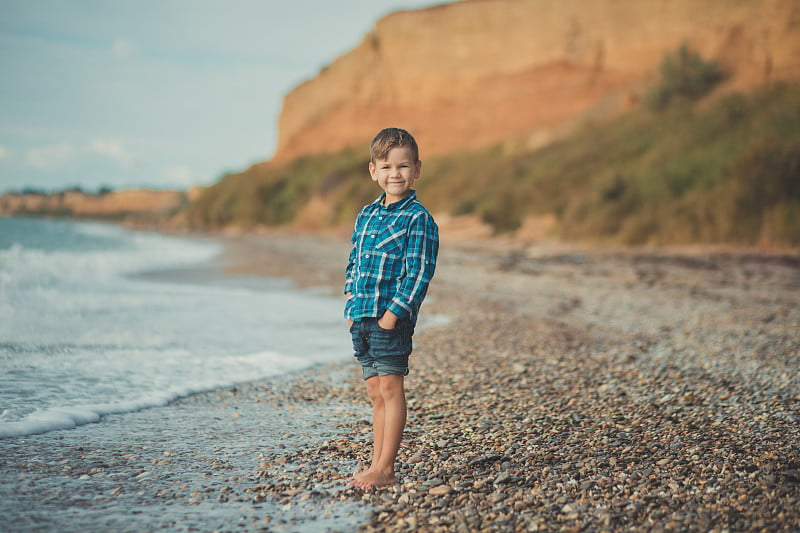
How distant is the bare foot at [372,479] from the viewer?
285 centimetres

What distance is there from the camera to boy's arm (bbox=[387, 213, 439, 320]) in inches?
110

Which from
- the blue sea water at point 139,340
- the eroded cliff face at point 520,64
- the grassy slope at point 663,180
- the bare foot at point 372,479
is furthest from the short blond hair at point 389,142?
the eroded cliff face at point 520,64

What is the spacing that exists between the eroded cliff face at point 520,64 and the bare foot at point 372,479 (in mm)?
22071

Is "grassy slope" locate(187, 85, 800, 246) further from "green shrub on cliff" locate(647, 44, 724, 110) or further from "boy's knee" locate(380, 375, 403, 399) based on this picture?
"boy's knee" locate(380, 375, 403, 399)

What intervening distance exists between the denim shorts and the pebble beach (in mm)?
542

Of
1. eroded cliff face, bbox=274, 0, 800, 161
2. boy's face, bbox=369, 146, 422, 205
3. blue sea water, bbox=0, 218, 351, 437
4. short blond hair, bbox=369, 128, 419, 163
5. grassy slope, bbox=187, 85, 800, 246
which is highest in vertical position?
eroded cliff face, bbox=274, 0, 800, 161

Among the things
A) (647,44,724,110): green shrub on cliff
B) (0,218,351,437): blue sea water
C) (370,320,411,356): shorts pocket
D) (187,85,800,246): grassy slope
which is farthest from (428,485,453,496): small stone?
(647,44,724,110): green shrub on cliff

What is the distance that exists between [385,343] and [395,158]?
854 mm

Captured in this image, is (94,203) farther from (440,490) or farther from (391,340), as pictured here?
(440,490)

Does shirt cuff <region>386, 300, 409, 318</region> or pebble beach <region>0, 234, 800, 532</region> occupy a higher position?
shirt cuff <region>386, 300, 409, 318</region>

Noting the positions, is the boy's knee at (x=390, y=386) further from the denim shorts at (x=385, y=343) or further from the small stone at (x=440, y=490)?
the small stone at (x=440, y=490)

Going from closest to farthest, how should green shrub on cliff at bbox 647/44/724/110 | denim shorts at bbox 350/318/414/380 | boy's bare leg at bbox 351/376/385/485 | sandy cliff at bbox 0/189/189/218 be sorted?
denim shorts at bbox 350/318/414/380 < boy's bare leg at bbox 351/376/385/485 < green shrub on cliff at bbox 647/44/724/110 < sandy cliff at bbox 0/189/189/218

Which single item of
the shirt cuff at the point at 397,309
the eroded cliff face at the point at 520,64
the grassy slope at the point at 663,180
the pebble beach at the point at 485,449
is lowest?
the pebble beach at the point at 485,449

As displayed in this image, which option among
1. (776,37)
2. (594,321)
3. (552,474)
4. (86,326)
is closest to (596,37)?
(776,37)
